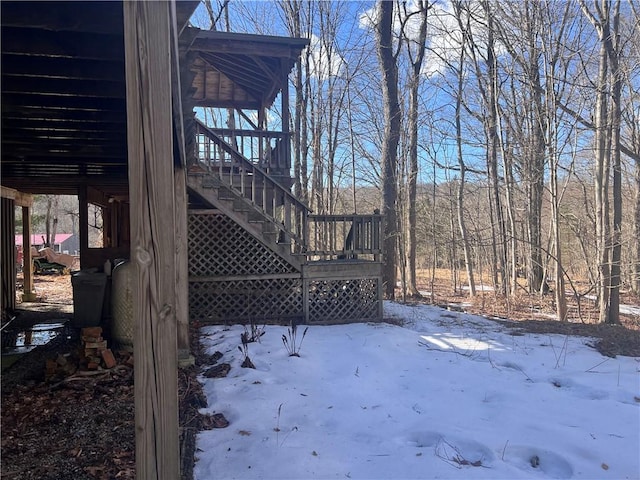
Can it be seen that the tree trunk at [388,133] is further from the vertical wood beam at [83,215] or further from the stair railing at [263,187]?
the vertical wood beam at [83,215]

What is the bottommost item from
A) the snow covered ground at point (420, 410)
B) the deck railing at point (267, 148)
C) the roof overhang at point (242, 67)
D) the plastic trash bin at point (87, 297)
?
the snow covered ground at point (420, 410)

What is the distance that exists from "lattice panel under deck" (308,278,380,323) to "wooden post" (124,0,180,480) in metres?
6.10

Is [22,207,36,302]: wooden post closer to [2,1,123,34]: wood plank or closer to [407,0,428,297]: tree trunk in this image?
[2,1,123,34]: wood plank

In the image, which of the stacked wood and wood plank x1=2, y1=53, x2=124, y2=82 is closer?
wood plank x1=2, y1=53, x2=124, y2=82

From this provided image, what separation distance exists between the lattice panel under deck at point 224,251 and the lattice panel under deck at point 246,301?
212 mm

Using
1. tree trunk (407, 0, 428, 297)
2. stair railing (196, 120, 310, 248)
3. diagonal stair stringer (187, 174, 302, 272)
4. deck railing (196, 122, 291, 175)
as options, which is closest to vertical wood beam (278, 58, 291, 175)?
deck railing (196, 122, 291, 175)

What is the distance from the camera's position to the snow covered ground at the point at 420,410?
9.51 feet

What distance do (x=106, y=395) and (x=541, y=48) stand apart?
32.3 ft

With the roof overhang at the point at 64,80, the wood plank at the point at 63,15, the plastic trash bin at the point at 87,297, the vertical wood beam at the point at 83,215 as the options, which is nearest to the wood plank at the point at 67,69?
the roof overhang at the point at 64,80

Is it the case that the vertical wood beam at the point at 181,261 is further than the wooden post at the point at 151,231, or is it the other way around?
the vertical wood beam at the point at 181,261

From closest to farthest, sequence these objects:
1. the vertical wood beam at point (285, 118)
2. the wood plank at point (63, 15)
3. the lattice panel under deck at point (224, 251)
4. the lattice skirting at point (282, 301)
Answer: the wood plank at point (63, 15) < the lattice panel under deck at point (224, 251) < the lattice skirting at point (282, 301) < the vertical wood beam at point (285, 118)

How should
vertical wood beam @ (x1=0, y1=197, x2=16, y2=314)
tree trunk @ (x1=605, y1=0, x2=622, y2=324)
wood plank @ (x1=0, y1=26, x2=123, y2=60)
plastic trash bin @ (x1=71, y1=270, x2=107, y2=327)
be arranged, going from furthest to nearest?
vertical wood beam @ (x1=0, y1=197, x2=16, y2=314)
tree trunk @ (x1=605, y1=0, x2=622, y2=324)
plastic trash bin @ (x1=71, y1=270, x2=107, y2=327)
wood plank @ (x1=0, y1=26, x2=123, y2=60)

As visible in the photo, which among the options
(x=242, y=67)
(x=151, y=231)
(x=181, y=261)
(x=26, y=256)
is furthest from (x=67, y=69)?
(x=26, y=256)

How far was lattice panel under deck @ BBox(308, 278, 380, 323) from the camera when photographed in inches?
298
